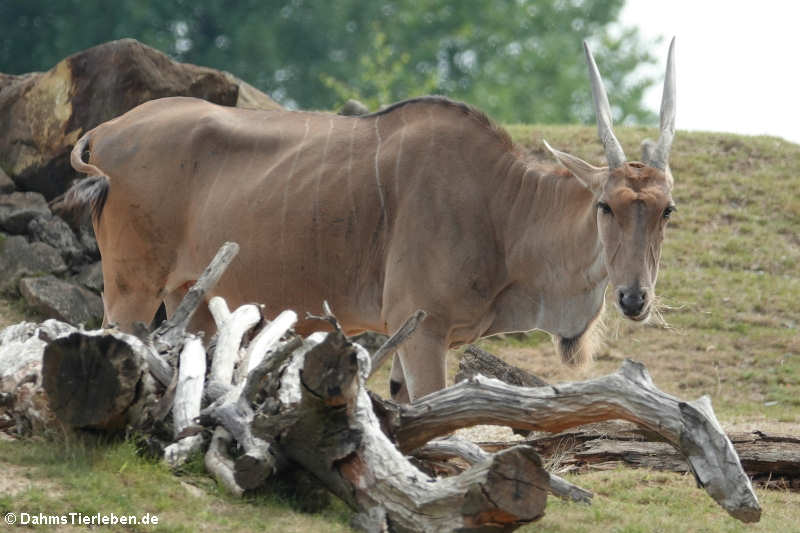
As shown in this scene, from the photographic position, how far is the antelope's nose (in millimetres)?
A: 4648

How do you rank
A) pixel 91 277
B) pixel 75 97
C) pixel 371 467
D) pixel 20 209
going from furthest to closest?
pixel 20 209 → pixel 91 277 → pixel 75 97 → pixel 371 467

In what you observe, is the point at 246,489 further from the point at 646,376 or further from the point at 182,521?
the point at 646,376

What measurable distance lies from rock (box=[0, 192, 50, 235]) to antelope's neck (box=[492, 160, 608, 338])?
422cm

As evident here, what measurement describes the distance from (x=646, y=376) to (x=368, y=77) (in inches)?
644

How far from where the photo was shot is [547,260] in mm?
5367

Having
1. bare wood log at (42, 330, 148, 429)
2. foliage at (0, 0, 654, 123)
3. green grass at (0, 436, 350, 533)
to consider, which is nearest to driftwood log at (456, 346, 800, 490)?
green grass at (0, 436, 350, 533)

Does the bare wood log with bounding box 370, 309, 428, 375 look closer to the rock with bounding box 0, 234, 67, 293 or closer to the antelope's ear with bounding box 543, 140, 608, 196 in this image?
the antelope's ear with bounding box 543, 140, 608, 196

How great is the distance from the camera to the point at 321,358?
3.45 meters

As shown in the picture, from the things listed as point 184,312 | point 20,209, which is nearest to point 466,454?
point 184,312

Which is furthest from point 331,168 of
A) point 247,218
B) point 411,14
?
point 411,14

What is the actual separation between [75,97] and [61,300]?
140cm

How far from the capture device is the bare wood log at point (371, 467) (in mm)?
3219

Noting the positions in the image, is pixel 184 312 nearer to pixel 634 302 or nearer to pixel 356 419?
pixel 356 419

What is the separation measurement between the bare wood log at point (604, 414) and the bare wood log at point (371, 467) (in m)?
0.29
